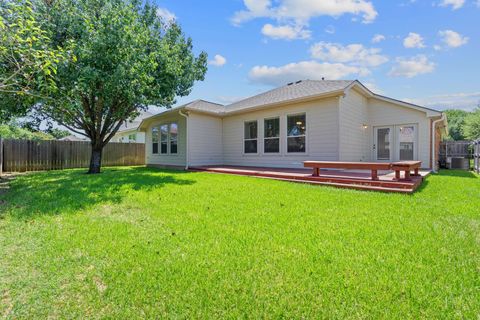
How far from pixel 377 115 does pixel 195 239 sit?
1168cm

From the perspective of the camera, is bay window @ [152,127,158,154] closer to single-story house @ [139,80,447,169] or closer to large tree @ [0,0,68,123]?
single-story house @ [139,80,447,169]

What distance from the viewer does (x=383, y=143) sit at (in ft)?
38.4

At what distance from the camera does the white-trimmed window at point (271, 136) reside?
11094 mm

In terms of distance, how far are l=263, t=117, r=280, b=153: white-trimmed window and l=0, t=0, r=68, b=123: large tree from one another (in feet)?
26.3

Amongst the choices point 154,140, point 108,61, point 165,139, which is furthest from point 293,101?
point 154,140

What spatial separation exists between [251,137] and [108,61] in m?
7.04

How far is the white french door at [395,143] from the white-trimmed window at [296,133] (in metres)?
4.33

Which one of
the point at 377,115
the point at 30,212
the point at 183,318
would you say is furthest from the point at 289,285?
the point at 377,115

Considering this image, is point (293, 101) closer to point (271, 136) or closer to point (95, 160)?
point (271, 136)

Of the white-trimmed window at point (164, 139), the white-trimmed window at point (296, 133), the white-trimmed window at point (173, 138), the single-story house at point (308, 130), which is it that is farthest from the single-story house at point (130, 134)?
the white-trimmed window at point (296, 133)

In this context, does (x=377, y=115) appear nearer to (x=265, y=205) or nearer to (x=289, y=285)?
(x=265, y=205)

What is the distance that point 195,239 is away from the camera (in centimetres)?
321

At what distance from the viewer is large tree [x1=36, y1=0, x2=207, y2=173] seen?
7.04 metres

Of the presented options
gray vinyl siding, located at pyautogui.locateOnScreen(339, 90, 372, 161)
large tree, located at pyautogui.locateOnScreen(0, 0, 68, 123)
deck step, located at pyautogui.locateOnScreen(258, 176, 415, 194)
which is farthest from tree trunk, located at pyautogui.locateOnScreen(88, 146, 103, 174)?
gray vinyl siding, located at pyautogui.locateOnScreen(339, 90, 372, 161)
